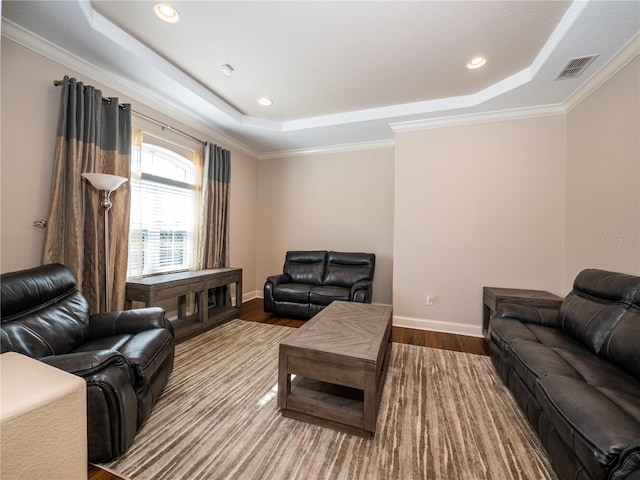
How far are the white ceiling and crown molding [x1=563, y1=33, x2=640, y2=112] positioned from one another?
0.16 feet

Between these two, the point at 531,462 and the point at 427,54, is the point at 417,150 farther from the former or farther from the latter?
the point at 531,462

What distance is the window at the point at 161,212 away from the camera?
121 inches

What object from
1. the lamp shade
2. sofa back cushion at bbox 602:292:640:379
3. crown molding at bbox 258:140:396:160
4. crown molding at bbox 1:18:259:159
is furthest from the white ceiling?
sofa back cushion at bbox 602:292:640:379

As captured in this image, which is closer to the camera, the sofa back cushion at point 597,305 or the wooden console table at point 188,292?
the sofa back cushion at point 597,305

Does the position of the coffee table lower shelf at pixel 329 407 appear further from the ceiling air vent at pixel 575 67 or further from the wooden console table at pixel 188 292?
the ceiling air vent at pixel 575 67

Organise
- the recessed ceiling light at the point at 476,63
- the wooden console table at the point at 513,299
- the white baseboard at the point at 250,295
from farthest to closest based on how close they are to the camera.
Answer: the white baseboard at the point at 250,295, the wooden console table at the point at 513,299, the recessed ceiling light at the point at 476,63

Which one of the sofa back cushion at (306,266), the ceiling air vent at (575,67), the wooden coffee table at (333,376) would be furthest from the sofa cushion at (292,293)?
the ceiling air vent at (575,67)

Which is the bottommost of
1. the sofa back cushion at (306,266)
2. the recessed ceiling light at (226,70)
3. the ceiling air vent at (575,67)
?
the sofa back cushion at (306,266)

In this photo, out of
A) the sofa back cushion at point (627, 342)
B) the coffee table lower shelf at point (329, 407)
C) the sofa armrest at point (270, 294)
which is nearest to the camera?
the sofa back cushion at point (627, 342)

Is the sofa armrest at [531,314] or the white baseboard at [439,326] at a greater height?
the sofa armrest at [531,314]

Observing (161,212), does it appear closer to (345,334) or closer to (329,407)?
(345,334)

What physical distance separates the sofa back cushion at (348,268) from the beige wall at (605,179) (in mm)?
2363

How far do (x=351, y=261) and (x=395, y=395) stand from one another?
2418mm

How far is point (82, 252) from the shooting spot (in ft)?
7.91
